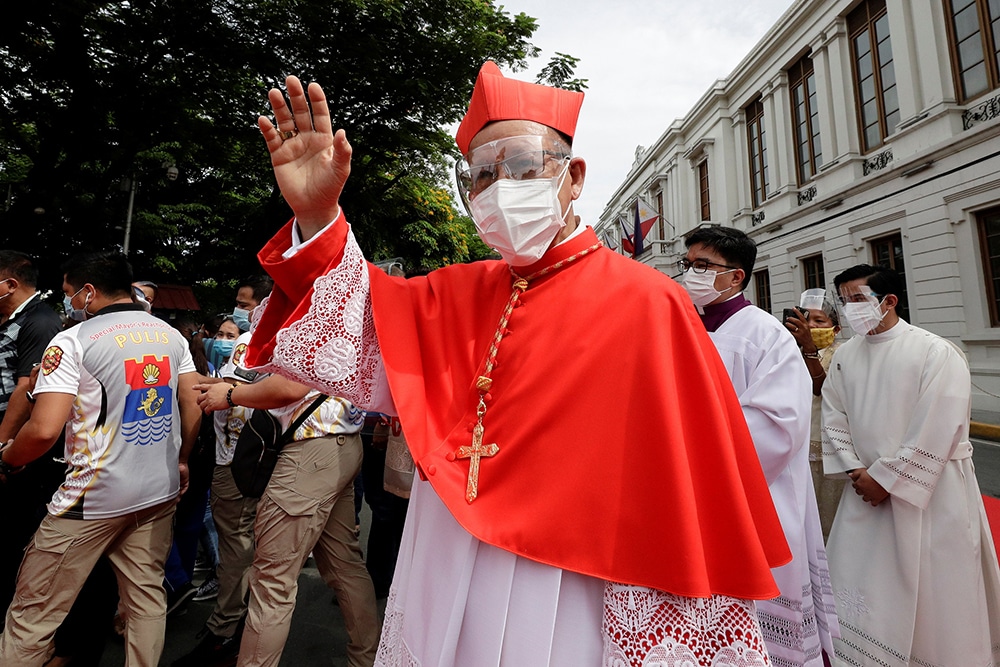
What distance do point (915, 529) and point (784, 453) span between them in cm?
103

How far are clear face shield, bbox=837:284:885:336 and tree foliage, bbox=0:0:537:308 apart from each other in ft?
28.6

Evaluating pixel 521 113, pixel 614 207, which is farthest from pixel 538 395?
pixel 614 207

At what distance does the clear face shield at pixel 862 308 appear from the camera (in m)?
3.14

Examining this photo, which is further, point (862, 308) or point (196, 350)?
point (196, 350)

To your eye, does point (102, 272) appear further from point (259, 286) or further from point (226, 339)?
point (226, 339)

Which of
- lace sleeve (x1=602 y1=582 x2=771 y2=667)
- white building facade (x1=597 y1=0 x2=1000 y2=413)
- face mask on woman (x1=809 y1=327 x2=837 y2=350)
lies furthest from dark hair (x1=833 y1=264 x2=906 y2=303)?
white building facade (x1=597 y1=0 x2=1000 y2=413)

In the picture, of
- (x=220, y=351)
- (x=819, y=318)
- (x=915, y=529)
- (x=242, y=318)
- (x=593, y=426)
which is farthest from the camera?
(x=819, y=318)

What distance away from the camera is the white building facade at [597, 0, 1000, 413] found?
10914mm

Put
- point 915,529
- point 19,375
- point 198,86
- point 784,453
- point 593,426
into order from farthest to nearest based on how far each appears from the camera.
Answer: point 198,86, point 19,375, point 915,529, point 784,453, point 593,426

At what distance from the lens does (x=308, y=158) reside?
135 cm

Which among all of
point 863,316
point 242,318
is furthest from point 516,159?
point 242,318

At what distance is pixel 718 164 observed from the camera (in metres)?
22.4

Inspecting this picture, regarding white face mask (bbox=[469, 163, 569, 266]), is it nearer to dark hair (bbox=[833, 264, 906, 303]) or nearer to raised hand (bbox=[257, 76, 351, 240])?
raised hand (bbox=[257, 76, 351, 240])

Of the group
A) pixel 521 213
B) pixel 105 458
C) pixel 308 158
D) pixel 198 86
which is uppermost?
pixel 198 86
